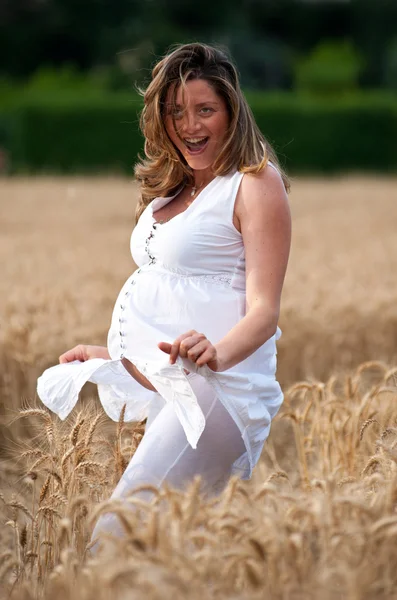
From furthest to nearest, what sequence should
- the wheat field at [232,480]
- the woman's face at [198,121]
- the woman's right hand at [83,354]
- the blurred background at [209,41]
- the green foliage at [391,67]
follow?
the green foliage at [391,67], the blurred background at [209,41], the woman's right hand at [83,354], the woman's face at [198,121], the wheat field at [232,480]

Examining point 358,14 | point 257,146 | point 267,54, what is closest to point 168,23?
point 267,54

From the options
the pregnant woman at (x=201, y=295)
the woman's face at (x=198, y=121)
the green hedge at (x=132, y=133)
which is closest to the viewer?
the pregnant woman at (x=201, y=295)

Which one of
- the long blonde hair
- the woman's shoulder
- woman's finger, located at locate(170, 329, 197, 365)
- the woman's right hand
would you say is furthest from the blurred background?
woman's finger, located at locate(170, 329, 197, 365)

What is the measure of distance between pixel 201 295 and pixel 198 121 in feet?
1.33

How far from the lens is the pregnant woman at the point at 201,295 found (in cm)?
225

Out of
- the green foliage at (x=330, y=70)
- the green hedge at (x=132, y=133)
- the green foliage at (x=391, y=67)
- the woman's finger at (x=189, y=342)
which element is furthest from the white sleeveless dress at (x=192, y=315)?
the green foliage at (x=330, y=70)

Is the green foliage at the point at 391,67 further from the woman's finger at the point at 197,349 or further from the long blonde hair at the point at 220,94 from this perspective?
the woman's finger at the point at 197,349

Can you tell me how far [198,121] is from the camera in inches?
93.2

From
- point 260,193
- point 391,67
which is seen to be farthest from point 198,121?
point 391,67

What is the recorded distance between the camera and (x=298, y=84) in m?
42.6

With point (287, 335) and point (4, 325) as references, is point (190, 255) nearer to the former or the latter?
point (4, 325)

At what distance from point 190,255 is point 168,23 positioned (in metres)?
39.6

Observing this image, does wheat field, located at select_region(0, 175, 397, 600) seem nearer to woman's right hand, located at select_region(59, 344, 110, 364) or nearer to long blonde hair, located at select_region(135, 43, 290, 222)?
woman's right hand, located at select_region(59, 344, 110, 364)

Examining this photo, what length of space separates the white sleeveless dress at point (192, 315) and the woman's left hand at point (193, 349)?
9cm
